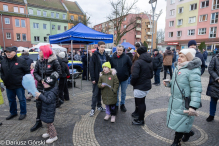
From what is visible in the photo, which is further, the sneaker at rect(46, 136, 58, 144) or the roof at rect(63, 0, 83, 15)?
the roof at rect(63, 0, 83, 15)

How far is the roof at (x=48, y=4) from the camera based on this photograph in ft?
118

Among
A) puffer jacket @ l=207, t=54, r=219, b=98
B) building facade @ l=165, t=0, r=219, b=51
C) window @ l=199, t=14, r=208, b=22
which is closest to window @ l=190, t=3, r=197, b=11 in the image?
building facade @ l=165, t=0, r=219, b=51

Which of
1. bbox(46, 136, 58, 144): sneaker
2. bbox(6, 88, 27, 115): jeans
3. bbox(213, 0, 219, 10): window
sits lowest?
bbox(46, 136, 58, 144): sneaker

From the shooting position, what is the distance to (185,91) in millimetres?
2402

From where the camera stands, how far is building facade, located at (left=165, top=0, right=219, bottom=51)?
2741 centimetres

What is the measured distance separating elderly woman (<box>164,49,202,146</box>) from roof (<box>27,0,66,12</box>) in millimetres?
42057

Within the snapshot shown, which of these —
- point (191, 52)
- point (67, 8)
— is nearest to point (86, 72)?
point (191, 52)

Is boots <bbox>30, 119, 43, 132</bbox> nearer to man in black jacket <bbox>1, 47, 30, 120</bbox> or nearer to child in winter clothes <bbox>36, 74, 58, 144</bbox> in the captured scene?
child in winter clothes <bbox>36, 74, 58, 144</bbox>

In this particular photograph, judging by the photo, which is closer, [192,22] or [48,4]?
[192,22]

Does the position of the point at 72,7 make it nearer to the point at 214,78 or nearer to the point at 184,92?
the point at 214,78

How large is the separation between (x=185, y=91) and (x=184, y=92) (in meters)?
0.02

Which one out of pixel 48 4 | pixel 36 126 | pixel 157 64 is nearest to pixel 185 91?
pixel 36 126

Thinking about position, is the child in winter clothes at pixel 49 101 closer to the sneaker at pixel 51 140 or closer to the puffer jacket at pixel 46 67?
the sneaker at pixel 51 140

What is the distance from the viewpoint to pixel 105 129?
3.43 metres
